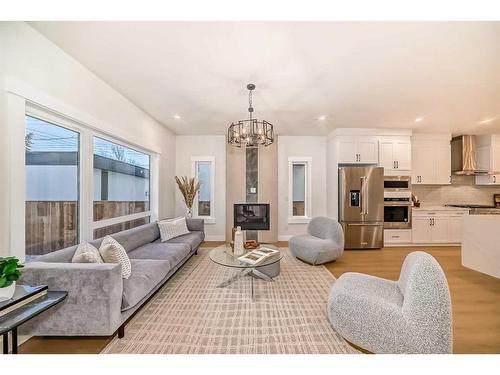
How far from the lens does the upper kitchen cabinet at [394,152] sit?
470 cm

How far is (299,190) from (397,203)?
2196 millimetres

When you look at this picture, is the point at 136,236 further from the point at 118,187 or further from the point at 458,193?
the point at 458,193

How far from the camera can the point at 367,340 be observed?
156 cm

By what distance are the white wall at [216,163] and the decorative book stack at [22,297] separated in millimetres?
3867

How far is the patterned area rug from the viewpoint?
1681 millimetres

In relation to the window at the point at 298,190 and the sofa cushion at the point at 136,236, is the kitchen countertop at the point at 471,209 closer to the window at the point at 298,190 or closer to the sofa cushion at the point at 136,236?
the window at the point at 298,190

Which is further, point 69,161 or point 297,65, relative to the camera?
point 69,161

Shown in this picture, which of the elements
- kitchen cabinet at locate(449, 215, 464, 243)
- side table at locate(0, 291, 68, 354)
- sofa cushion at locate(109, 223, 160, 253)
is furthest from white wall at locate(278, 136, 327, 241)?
side table at locate(0, 291, 68, 354)

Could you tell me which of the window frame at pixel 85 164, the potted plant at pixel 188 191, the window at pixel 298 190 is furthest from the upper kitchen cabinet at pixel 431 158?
the window frame at pixel 85 164

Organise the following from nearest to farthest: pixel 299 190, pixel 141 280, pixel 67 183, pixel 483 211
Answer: pixel 141 280, pixel 67 183, pixel 483 211, pixel 299 190

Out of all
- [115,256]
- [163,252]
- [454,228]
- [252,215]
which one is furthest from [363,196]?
[115,256]

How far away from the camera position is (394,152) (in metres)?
4.71

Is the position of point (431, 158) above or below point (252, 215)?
above
